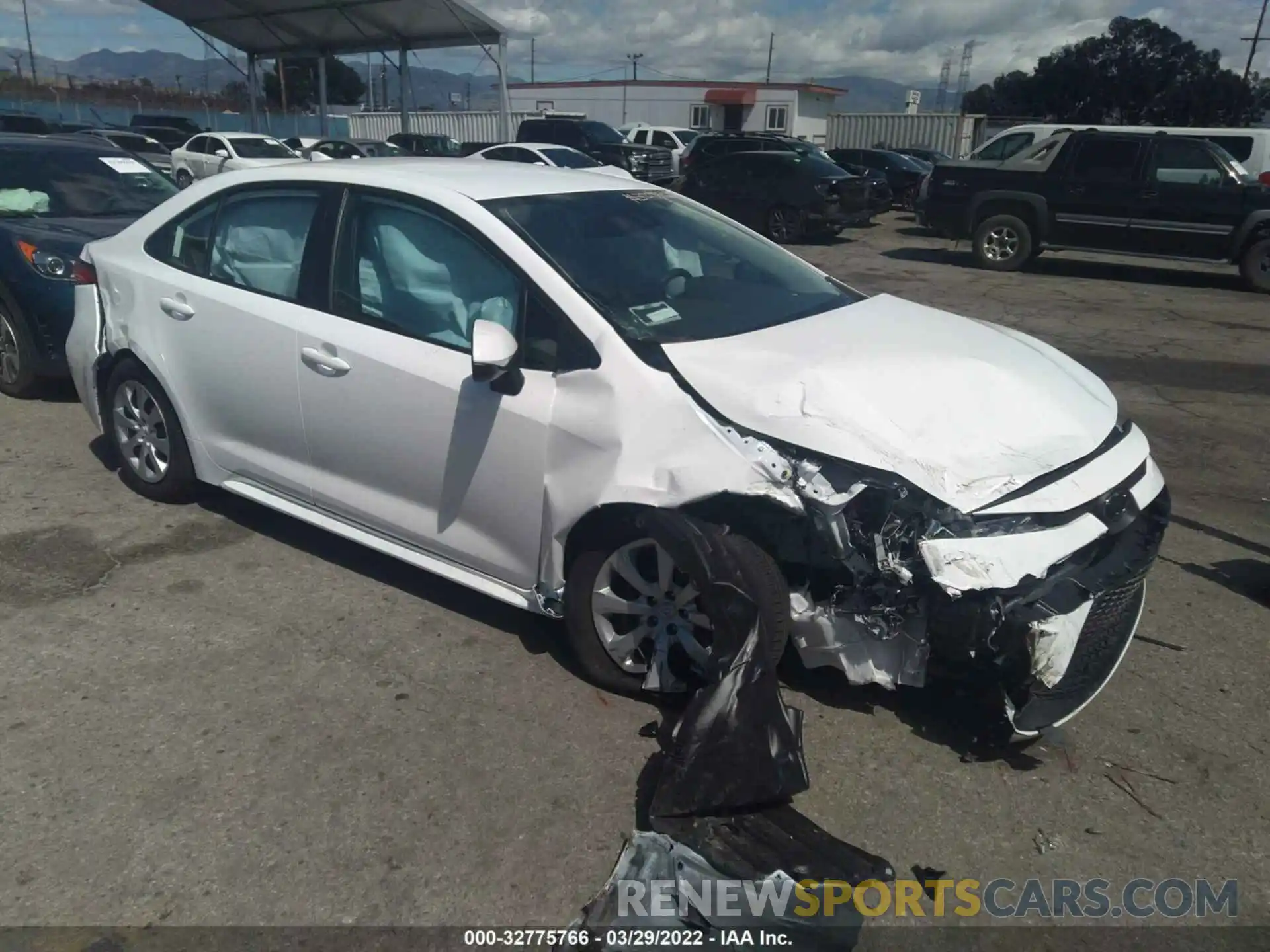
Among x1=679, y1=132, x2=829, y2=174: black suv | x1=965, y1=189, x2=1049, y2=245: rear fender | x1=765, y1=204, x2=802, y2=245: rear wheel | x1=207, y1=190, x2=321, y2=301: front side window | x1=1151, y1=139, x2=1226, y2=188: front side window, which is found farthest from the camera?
x1=679, y1=132, x2=829, y2=174: black suv

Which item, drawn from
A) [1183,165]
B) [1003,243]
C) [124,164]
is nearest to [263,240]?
[124,164]

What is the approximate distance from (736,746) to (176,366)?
3101 mm

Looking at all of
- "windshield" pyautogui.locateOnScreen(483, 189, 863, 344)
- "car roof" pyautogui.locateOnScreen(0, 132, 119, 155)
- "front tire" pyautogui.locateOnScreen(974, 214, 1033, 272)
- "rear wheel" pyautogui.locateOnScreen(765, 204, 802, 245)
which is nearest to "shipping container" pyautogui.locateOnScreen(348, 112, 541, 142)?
"rear wheel" pyautogui.locateOnScreen(765, 204, 802, 245)

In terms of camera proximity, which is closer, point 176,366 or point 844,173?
point 176,366

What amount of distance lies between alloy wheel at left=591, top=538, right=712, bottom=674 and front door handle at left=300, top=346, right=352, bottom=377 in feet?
4.32

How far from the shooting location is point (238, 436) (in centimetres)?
431

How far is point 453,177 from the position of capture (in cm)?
389

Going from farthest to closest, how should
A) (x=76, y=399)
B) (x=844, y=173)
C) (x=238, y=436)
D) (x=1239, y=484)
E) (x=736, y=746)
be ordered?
(x=844, y=173)
(x=76, y=399)
(x=1239, y=484)
(x=238, y=436)
(x=736, y=746)

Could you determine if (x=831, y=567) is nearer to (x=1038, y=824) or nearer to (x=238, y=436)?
(x=1038, y=824)

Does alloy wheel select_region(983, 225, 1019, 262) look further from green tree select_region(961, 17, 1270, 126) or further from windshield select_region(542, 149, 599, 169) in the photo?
green tree select_region(961, 17, 1270, 126)

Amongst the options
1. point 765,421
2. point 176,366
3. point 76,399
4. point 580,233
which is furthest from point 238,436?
point 76,399

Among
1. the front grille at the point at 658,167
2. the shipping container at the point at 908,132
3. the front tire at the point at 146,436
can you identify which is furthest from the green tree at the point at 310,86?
the front tire at the point at 146,436

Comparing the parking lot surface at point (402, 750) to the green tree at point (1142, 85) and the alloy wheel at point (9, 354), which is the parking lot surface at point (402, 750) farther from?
the green tree at point (1142, 85)

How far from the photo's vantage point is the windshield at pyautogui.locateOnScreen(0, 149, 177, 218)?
22.9ft
